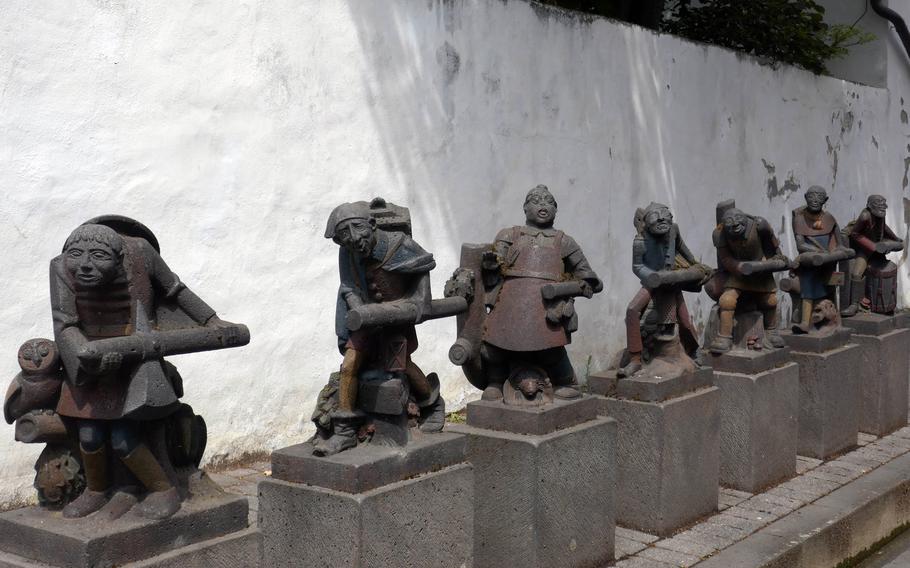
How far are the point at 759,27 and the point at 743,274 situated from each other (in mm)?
6685

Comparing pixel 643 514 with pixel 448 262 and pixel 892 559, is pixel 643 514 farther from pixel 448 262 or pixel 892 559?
pixel 448 262

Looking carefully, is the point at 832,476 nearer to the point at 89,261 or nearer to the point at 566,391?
the point at 566,391

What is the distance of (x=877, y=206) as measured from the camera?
28.1ft

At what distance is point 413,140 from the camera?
775 centimetres

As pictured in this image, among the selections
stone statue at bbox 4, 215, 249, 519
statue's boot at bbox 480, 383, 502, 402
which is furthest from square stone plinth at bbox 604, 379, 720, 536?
stone statue at bbox 4, 215, 249, 519

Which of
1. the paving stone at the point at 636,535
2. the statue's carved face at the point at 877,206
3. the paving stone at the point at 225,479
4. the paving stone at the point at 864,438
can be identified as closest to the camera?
the paving stone at the point at 636,535

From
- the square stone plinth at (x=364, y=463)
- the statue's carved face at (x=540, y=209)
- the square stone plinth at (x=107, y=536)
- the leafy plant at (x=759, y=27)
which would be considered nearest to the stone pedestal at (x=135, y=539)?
the square stone plinth at (x=107, y=536)

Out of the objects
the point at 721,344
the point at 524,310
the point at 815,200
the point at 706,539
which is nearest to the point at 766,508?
the point at 706,539

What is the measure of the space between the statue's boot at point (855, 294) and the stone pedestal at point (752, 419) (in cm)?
208

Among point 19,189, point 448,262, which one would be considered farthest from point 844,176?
point 19,189

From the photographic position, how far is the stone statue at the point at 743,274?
22.2ft

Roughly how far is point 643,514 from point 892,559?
64.7 inches

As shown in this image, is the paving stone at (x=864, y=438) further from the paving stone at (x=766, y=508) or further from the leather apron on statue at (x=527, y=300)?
the leather apron on statue at (x=527, y=300)

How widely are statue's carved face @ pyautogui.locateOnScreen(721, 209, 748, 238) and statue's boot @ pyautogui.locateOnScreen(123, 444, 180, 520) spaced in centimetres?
426
